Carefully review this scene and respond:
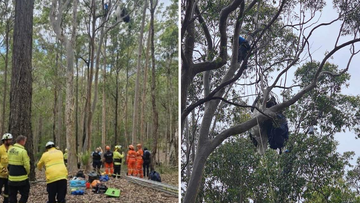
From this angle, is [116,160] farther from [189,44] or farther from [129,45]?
[129,45]

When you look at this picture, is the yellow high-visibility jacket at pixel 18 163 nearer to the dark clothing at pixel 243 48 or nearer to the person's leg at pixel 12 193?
the person's leg at pixel 12 193

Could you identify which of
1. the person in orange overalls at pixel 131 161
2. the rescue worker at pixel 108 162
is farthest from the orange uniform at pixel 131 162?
the rescue worker at pixel 108 162

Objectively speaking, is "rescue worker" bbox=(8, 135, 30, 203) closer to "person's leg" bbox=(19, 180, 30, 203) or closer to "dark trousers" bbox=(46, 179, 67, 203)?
"person's leg" bbox=(19, 180, 30, 203)

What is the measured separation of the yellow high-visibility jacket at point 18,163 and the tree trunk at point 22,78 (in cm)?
110

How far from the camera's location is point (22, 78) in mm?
4703

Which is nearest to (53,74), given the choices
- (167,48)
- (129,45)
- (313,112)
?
(129,45)

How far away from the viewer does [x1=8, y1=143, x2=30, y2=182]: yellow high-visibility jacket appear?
3.46m

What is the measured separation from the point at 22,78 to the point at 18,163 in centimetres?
158

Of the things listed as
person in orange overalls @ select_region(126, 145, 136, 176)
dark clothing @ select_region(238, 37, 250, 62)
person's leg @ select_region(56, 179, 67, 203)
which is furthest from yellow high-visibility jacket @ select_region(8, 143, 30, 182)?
person in orange overalls @ select_region(126, 145, 136, 176)

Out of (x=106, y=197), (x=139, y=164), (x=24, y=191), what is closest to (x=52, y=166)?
(x=24, y=191)

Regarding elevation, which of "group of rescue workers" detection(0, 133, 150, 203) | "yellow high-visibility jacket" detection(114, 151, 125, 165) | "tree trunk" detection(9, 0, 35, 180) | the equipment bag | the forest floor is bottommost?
the forest floor

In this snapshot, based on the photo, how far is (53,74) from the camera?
520 inches

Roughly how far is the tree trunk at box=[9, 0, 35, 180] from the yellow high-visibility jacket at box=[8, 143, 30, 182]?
43.4 inches

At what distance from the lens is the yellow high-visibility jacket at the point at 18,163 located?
11.3ft
